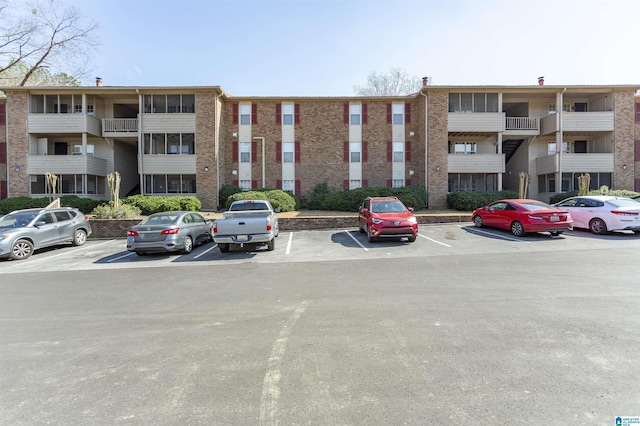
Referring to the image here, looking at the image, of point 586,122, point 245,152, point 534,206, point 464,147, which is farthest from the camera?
point 464,147

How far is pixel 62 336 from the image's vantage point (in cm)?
439

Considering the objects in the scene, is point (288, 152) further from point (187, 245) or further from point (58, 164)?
point (58, 164)

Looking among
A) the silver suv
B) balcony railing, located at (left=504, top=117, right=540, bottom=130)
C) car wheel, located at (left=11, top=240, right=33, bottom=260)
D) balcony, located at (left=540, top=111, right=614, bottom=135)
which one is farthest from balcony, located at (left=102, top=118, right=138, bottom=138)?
balcony, located at (left=540, top=111, right=614, bottom=135)

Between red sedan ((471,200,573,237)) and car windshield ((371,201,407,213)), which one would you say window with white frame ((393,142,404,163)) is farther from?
car windshield ((371,201,407,213))

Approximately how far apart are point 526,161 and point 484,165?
4.57 metres

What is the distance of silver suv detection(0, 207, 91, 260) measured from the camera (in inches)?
434

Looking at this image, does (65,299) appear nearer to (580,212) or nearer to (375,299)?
(375,299)

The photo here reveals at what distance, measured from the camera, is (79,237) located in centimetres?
1371

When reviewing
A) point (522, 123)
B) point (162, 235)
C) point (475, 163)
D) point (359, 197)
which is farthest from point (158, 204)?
point (522, 123)

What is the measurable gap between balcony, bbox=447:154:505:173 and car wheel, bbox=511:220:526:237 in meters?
11.5

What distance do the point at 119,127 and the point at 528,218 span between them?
25.9 metres

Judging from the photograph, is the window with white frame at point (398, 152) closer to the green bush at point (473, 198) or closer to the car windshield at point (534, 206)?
the green bush at point (473, 198)

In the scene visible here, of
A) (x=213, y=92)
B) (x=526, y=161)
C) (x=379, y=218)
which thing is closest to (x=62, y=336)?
(x=379, y=218)

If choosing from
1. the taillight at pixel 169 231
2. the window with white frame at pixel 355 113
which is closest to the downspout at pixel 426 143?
the window with white frame at pixel 355 113
